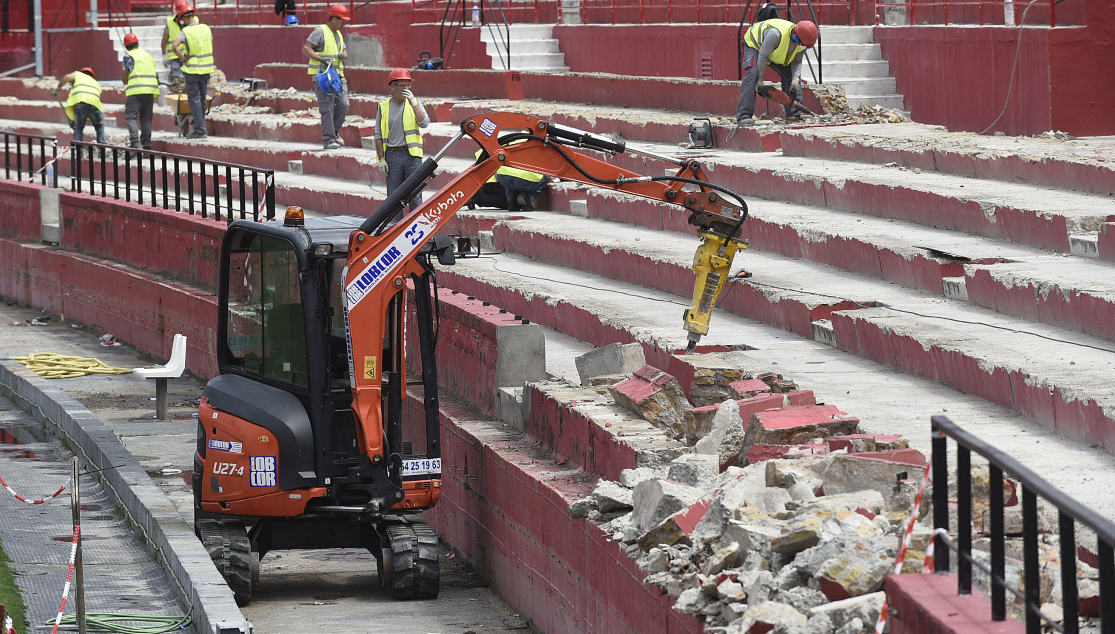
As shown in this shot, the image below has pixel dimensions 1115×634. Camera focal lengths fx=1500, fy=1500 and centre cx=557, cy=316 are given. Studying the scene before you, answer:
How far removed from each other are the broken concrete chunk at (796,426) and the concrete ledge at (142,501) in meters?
3.07

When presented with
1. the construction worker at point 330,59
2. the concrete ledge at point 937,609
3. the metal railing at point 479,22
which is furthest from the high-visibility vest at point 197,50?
the concrete ledge at point 937,609

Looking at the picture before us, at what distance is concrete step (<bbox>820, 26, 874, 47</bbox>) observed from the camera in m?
20.8

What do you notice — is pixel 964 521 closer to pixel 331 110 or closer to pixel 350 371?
pixel 350 371

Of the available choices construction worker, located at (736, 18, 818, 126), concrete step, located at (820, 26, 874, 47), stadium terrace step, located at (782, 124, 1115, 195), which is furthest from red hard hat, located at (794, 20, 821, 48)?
concrete step, located at (820, 26, 874, 47)

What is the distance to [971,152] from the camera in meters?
15.2

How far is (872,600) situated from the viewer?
19.5 ft

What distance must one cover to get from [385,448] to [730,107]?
1176 cm

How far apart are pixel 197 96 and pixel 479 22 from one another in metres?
5.49

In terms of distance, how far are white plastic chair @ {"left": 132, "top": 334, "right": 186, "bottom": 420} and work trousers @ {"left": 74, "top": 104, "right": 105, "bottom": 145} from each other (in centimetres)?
1119

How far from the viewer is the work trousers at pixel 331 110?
23484 millimetres

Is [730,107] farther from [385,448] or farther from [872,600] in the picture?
[872,600]

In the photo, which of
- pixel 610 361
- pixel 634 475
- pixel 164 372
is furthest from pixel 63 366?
pixel 634 475

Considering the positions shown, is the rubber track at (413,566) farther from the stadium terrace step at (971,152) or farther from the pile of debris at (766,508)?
the stadium terrace step at (971,152)

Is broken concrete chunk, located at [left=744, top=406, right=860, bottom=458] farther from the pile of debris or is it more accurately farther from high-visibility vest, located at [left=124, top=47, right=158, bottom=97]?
high-visibility vest, located at [left=124, top=47, right=158, bottom=97]
